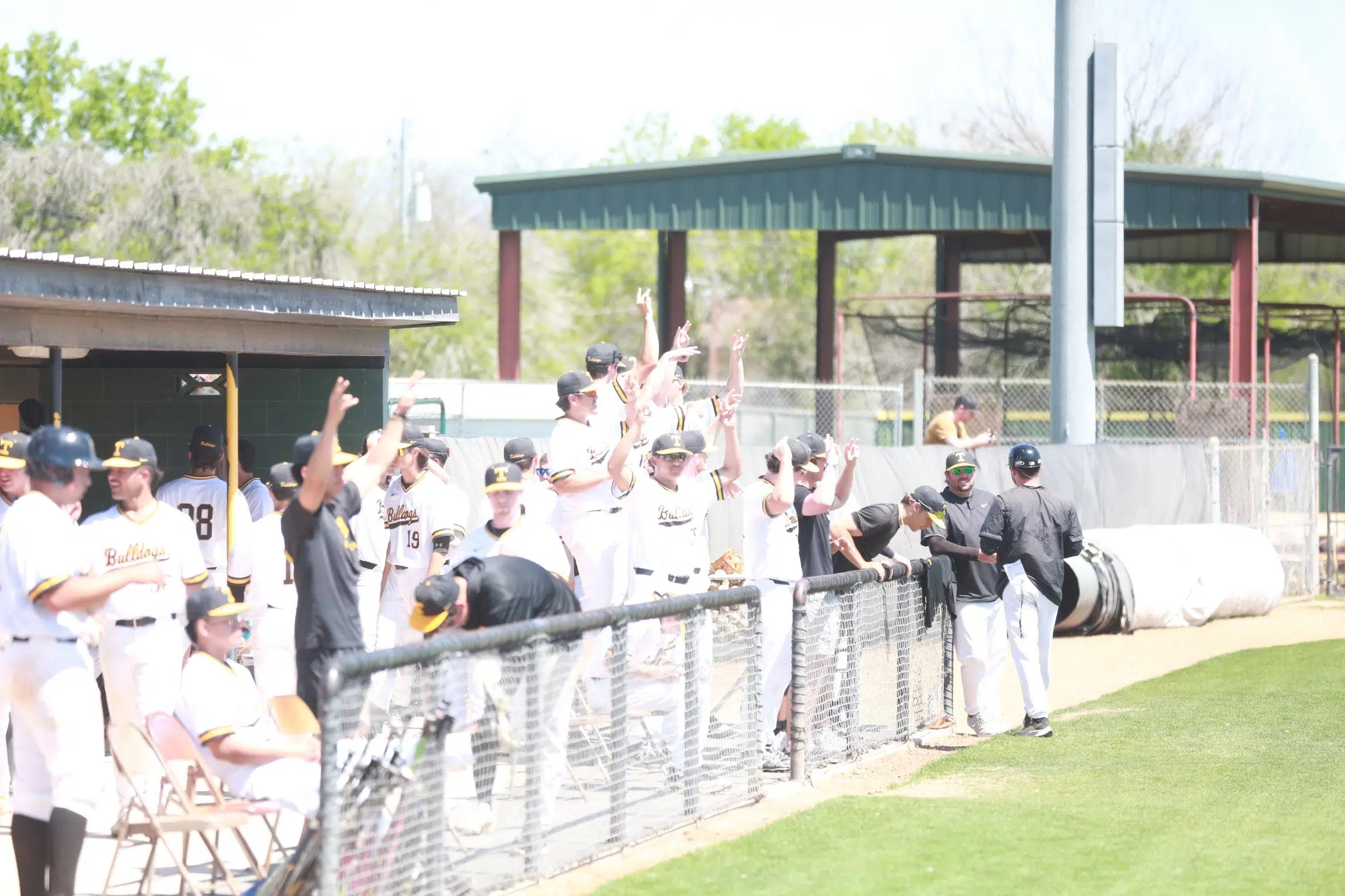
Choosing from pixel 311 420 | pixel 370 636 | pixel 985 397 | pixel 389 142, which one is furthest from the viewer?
pixel 389 142

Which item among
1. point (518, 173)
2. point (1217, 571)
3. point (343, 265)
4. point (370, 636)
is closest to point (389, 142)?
point (343, 265)

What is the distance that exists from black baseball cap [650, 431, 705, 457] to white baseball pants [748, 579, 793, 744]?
1.01 meters

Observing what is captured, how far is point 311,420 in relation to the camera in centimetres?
1233

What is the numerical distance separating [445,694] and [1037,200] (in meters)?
17.6

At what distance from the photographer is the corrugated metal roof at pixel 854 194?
21016 millimetres

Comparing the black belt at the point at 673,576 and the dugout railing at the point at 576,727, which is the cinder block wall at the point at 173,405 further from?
the dugout railing at the point at 576,727

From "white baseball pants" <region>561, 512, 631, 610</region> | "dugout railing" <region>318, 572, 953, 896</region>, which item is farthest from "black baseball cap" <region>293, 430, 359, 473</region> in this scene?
"white baseball pants" <region>561, 512, 631, 610</region>

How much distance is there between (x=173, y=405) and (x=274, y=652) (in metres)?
4.68

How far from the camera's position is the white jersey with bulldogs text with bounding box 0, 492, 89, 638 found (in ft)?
18.7

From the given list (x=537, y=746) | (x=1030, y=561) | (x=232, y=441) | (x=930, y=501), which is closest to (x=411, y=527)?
(x=232, y=441)

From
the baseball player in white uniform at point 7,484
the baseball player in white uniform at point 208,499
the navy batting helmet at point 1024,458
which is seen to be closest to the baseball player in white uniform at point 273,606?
the baseball player in white uniform at point 208,499

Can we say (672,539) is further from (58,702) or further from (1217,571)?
(1217,571)

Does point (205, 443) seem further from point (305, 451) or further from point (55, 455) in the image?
point (55, 455)

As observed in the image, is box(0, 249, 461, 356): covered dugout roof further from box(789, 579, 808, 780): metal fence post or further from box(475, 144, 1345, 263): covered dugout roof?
box(475, 144, 1345, 263): covered dugout roof
